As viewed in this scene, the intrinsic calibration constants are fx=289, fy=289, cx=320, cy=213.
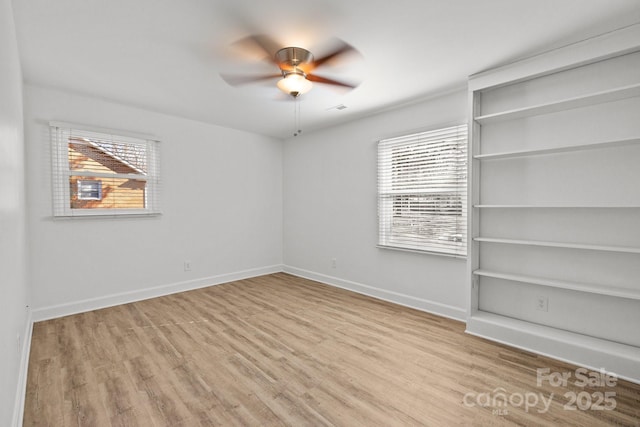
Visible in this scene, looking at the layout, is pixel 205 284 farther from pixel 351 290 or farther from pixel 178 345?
pixel 351 290

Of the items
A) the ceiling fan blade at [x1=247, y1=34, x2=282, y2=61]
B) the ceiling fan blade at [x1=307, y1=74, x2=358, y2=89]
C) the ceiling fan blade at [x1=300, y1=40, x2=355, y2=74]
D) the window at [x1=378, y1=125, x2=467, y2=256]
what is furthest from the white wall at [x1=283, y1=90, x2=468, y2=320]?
the ceiling fan blade at [x1=247, y1=34, x2=282, y2=61]

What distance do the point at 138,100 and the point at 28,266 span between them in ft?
7.02

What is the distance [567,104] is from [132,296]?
5.03 m

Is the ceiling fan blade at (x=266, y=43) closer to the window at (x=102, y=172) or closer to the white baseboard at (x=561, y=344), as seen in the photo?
the window at (x=102, y=172)

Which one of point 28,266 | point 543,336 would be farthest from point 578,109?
point 28,266

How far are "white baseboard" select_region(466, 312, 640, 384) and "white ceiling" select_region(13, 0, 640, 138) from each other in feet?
7.80

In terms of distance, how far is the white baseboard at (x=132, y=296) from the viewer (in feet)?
10.4

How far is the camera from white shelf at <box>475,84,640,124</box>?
2.11m

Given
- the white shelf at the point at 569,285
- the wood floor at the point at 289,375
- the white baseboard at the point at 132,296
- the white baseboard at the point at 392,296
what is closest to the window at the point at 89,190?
the white baseboard at the point at 132,296

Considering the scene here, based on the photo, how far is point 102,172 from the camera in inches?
138

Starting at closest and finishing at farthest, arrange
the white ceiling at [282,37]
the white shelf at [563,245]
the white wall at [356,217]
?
the white ceiling at [282,37] < the white shelf at [563,245] < the white wall at [356,217]

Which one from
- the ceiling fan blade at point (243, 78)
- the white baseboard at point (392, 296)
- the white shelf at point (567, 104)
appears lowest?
the white baseboard at point (392, 296)

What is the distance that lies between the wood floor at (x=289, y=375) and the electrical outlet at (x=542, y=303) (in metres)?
0.45

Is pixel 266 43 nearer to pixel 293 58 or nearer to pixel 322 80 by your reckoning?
pixel 293 58
